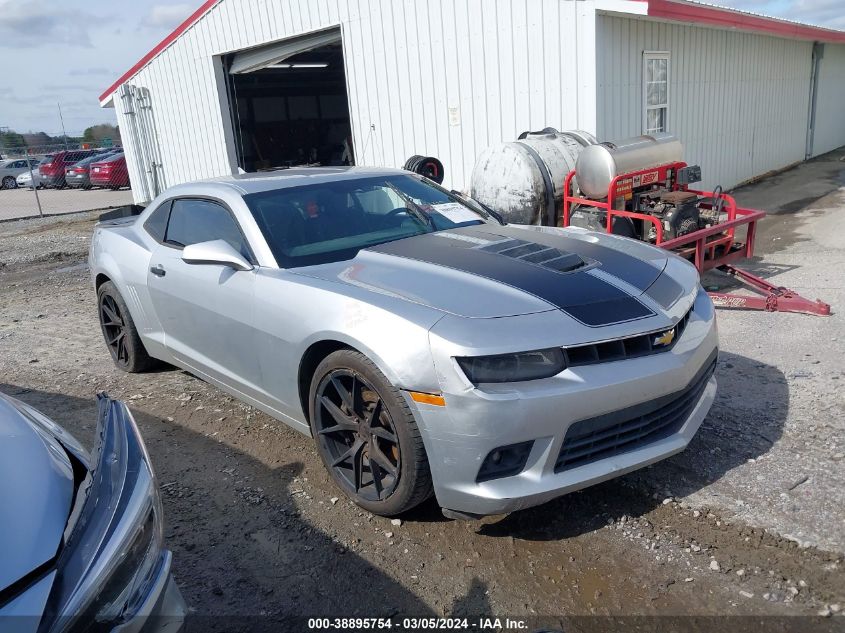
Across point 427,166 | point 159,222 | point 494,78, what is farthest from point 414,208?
point 494,78

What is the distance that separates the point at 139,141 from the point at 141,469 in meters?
17.6

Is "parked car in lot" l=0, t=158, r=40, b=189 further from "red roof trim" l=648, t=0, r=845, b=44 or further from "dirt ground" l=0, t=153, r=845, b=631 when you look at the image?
"dirt ground" l=0, t=153, r=845, b=631

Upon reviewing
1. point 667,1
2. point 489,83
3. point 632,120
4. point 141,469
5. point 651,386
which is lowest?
point 651,386

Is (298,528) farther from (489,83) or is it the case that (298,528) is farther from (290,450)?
(489,83)

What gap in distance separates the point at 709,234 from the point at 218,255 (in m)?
4.33

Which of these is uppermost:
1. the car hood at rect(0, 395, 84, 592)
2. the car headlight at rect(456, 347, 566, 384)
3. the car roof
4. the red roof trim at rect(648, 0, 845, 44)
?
the red roof trim at rect(648, 0, 845, 44)

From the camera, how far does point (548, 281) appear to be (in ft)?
→ 10.2

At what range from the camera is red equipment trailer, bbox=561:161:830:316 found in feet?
19.0

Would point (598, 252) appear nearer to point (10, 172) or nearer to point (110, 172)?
point (110, 172)

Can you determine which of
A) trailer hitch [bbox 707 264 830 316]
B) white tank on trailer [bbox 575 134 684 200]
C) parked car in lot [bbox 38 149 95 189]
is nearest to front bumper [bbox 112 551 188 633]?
trailer hitch [bbox 707 264 830 316]

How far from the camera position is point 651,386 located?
2.85 m

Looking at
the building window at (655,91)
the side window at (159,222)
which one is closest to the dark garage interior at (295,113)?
the building window at (655,91)

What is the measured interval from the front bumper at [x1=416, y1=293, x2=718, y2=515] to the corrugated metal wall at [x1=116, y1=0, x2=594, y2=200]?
6.80m

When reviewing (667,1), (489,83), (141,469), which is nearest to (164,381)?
(141,469)
